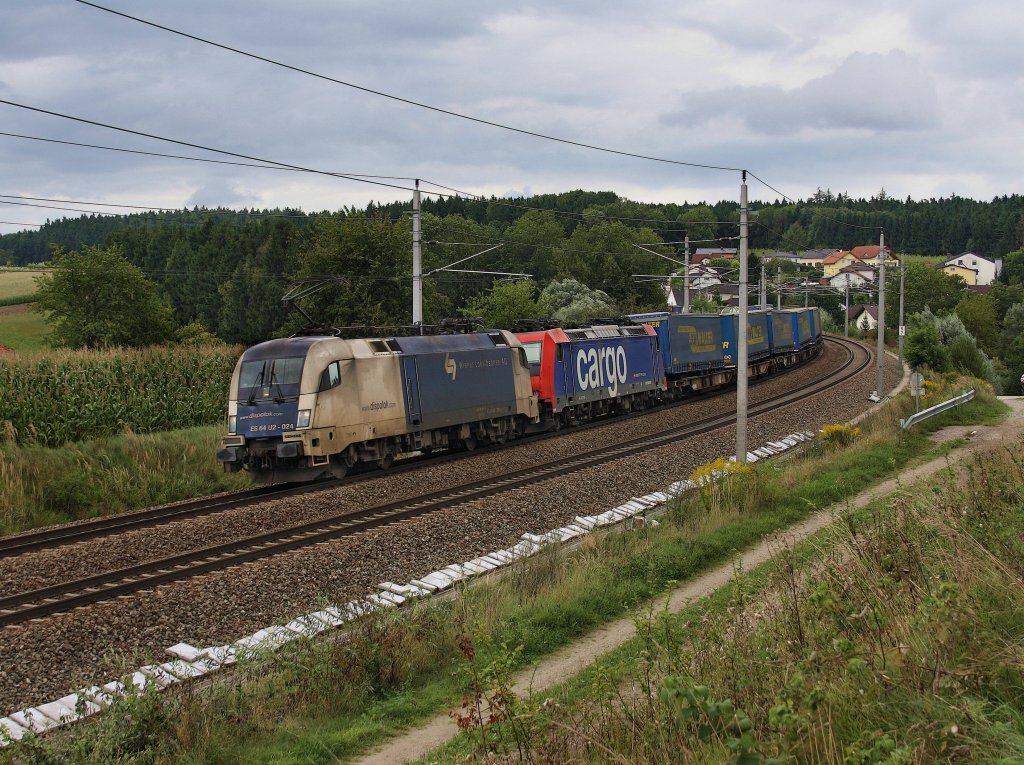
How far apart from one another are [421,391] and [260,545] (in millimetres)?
7889

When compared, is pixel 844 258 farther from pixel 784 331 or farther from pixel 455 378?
pixel 455 378

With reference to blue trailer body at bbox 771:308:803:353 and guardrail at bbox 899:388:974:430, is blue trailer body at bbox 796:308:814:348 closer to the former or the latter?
blue trailer body at bbox 771:308:803:353

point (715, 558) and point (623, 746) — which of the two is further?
point (715, 558)

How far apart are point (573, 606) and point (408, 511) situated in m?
Answer: 6.11

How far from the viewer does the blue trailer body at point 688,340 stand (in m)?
34.2

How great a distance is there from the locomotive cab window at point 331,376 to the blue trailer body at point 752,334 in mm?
22880

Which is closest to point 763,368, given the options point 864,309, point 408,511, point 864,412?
point 864,412

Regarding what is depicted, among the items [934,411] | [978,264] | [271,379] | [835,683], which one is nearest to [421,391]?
[271,379]

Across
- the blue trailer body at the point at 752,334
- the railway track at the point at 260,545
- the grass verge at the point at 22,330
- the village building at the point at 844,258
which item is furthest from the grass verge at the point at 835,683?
the village building at the point at 844,258

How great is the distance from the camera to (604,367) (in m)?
28.9

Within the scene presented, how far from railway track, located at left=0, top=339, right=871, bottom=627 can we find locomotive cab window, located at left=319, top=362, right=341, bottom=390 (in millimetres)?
2074

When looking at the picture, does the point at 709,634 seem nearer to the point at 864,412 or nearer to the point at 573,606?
the point at 573,606

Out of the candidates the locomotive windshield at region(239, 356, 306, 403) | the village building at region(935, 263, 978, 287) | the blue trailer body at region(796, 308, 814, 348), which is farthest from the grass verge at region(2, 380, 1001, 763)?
the village building at region(935, 263, 978, 287)

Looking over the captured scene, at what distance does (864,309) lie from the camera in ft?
411
